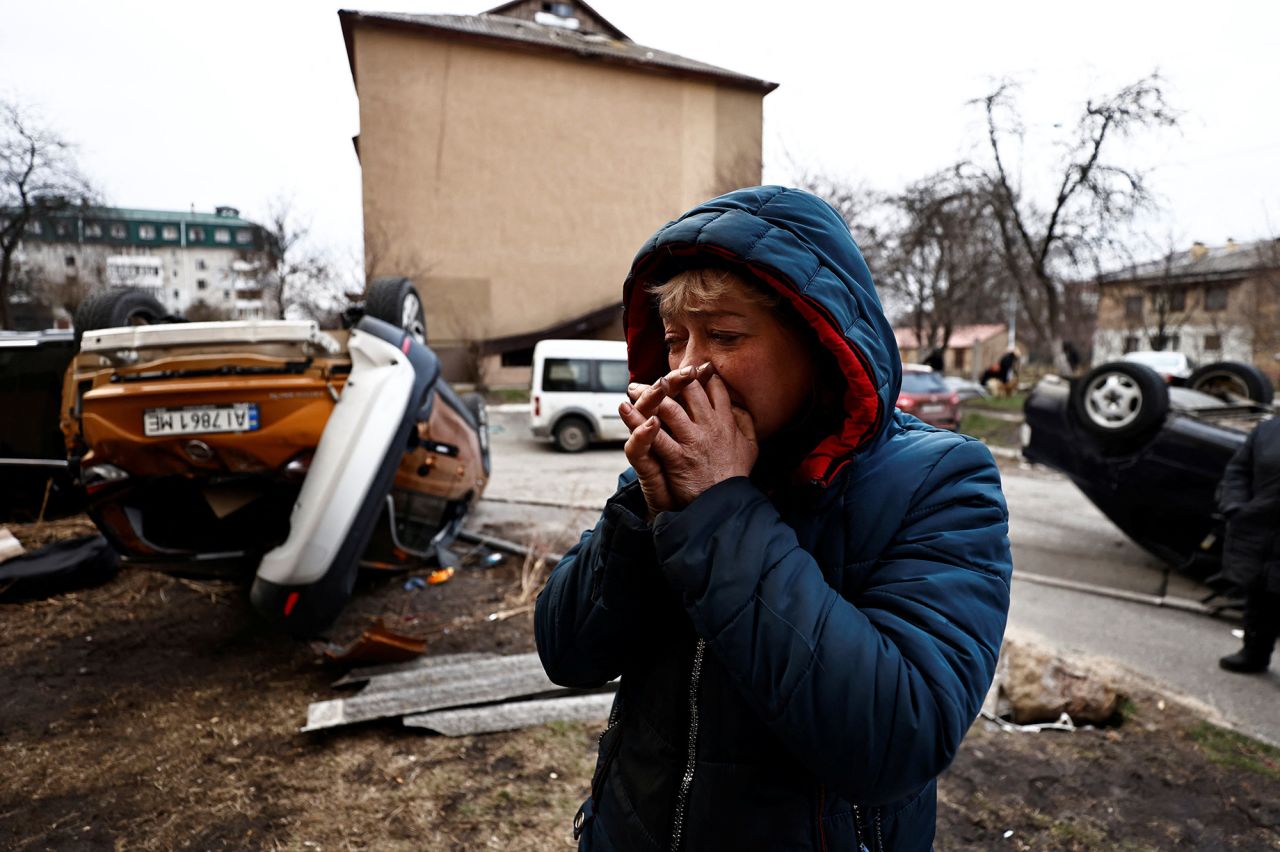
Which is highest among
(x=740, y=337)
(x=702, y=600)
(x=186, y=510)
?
(x=740, y=337)

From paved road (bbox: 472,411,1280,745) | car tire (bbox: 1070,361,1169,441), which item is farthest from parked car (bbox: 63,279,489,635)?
car tire (bbox: 1070,361,1169,441)

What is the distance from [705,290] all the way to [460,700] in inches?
120

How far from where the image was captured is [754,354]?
45.6 inches

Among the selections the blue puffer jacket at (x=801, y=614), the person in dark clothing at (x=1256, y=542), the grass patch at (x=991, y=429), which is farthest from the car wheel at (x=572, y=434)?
the blue puffer jacket at (x=801, y=614)

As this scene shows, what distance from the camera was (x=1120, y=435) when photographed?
6469 millimetres

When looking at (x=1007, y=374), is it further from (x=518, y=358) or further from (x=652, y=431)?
(x=652, y=431)

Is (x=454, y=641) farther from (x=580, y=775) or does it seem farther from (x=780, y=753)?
(x=780, y=753)

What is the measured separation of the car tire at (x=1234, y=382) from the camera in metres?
7.77

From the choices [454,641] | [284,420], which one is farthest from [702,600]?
[454,641]

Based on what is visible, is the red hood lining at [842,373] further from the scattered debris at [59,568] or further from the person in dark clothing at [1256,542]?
the scattered debris at [59,568]

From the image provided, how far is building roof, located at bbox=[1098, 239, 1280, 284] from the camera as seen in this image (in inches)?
800

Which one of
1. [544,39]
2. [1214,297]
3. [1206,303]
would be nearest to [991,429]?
[544,39]

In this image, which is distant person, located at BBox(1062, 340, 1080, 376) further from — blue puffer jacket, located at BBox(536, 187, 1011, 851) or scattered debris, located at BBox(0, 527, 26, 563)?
scattered debris, located at BBox(0, 527, 26, 563)

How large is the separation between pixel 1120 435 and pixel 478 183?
26.1 m
